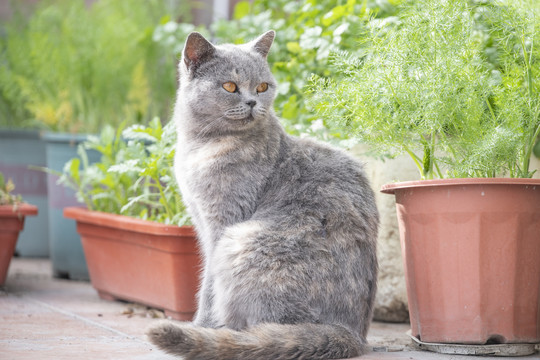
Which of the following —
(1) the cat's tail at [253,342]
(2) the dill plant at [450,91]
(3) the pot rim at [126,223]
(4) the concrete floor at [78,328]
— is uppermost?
(2) the dill plant at [450,91]

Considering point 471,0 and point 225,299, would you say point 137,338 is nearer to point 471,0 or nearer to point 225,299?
point 225,299

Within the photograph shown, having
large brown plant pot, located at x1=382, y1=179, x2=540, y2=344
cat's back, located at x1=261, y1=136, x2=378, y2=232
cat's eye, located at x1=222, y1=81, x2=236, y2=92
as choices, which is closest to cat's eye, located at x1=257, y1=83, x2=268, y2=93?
cat's eye, located at x1=222, y1=81, x2=236, y2=92

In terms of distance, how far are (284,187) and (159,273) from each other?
0.86m

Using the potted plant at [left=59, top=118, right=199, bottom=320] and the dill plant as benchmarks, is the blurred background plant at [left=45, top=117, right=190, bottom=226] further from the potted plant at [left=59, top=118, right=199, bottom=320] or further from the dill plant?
the dill plant

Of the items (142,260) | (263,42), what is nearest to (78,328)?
(142,260)

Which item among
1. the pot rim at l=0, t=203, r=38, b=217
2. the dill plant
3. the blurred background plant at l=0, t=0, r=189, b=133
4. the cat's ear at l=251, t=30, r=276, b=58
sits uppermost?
the blurred background plant at l=0, t=0, r=189, b=133

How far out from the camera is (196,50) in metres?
2.35

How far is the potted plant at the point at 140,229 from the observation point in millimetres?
2750

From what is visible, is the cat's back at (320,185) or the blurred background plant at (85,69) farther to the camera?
the blurred background plant at (85,69)

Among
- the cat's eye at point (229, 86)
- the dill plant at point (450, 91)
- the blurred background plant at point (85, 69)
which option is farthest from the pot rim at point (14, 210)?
the dill plant at point (450, 91)

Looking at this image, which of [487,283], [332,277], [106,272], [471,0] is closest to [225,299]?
[332,277]

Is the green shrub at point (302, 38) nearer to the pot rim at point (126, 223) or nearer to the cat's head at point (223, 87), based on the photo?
the cat's head at point (223, 87)

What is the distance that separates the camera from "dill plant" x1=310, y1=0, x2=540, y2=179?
6.96 feet

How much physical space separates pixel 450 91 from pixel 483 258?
1.80 feet
